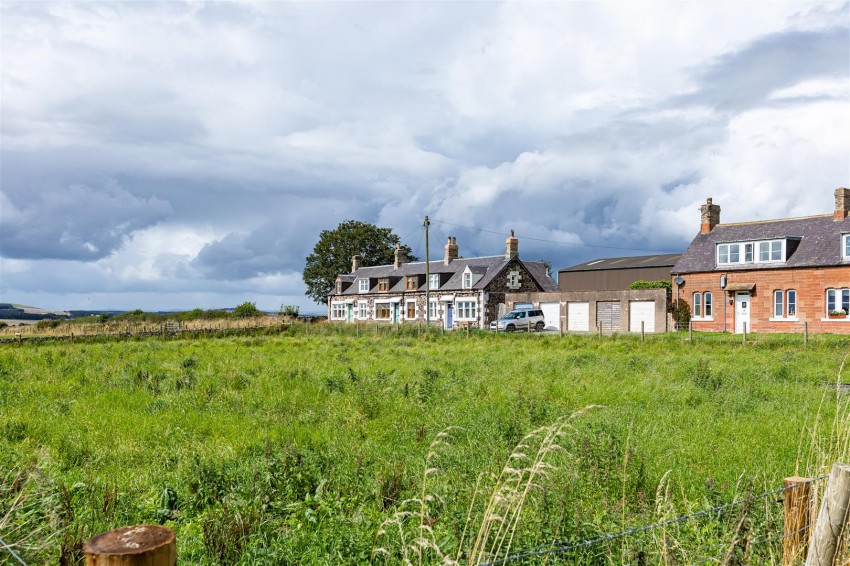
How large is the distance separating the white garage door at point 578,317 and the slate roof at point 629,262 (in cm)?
1616

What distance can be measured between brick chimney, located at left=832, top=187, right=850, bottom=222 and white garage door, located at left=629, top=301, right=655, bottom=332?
487 inches

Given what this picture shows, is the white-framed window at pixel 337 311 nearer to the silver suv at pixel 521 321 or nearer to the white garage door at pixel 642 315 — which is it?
the silver suv at pixel 521 321

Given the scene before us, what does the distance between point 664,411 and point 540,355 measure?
10.7 metres

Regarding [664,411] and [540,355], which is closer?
[664,411]

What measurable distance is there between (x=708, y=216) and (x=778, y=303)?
8409mm

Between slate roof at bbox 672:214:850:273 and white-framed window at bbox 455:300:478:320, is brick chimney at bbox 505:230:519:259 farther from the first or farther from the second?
slate roof at bbox 672:214:850:273

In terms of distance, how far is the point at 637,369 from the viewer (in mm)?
18359

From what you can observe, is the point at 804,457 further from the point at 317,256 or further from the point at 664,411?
the point at 317,256

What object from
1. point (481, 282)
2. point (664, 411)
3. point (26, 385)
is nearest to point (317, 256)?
point (481, 282)

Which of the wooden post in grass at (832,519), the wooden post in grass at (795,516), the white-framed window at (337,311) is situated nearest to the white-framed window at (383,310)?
the white-framed window at (337,311)

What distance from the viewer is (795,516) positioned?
444cm

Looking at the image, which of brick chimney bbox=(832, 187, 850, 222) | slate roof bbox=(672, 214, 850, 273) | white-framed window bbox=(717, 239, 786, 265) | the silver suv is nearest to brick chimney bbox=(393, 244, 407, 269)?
the silver suv

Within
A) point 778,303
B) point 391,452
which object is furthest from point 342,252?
point 391,452

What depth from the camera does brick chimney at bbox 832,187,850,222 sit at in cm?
3788
